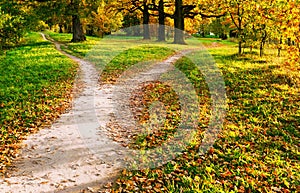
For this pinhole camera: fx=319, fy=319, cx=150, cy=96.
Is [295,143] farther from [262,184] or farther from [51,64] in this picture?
[51,64]

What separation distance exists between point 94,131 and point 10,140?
6.81ft

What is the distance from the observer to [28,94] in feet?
38.5

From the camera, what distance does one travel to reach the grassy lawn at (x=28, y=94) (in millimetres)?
8391

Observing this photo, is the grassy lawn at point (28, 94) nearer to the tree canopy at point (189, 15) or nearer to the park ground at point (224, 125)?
the park ground at point (224, 125)

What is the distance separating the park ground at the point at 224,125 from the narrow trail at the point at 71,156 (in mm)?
352

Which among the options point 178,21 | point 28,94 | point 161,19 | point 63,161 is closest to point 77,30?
point 178,21

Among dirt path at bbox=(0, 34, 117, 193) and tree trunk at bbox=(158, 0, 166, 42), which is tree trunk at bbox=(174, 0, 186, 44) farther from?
dirt path at bbox=(0, 34, 117, 193)

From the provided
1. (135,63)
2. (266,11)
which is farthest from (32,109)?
(266,11)

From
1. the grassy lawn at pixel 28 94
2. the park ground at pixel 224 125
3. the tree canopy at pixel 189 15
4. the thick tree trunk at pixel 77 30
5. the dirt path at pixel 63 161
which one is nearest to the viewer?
the dirt path at pixel 63 161

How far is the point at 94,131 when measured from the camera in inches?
332

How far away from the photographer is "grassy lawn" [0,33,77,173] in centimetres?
839

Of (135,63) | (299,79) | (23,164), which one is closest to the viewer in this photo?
(23,164)

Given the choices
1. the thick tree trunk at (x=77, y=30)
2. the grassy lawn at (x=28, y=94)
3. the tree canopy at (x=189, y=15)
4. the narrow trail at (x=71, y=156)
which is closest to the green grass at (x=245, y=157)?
the narrow trail at (x=71, y=156)

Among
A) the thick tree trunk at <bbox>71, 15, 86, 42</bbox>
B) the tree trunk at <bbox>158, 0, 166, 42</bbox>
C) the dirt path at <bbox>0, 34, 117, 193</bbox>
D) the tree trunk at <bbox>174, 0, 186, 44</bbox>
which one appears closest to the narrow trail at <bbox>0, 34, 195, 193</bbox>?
the dirt path at <bbox>0, 34, 117, 193</bbox>
